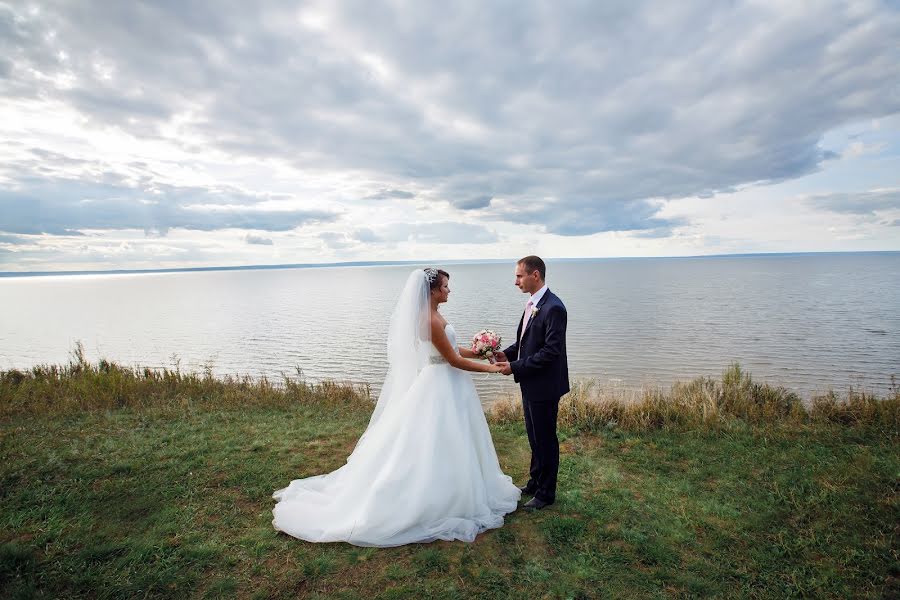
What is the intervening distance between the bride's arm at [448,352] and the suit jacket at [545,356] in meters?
0.36

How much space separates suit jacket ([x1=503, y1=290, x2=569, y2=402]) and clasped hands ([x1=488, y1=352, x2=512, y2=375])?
0.11 metres

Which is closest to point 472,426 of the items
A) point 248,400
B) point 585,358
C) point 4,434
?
point 248,400

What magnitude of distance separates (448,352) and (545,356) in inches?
46.4

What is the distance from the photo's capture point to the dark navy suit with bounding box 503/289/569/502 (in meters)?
5.41

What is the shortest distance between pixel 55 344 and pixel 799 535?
39.6m

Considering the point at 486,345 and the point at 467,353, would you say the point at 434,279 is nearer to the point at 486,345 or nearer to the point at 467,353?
the point at 486,345

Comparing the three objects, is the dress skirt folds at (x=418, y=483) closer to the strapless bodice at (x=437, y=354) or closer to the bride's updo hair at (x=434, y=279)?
the strapless bodice at (x=437, y=354)

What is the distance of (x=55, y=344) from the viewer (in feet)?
100

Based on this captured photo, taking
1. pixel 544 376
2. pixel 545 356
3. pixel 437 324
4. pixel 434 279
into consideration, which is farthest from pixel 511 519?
pixel 434 279

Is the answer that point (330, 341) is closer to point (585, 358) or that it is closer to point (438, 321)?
point (585, 358)

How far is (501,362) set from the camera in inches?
237

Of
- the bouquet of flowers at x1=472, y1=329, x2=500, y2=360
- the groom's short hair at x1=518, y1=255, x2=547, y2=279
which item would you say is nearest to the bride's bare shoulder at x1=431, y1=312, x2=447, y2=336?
the bouquet of flowers at x1=472, y1=329, x2=500, y2=360

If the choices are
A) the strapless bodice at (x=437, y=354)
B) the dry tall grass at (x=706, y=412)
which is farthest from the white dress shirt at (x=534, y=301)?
the dry tall grass at (x=706, y=412)

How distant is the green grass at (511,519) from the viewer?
4.42 m
